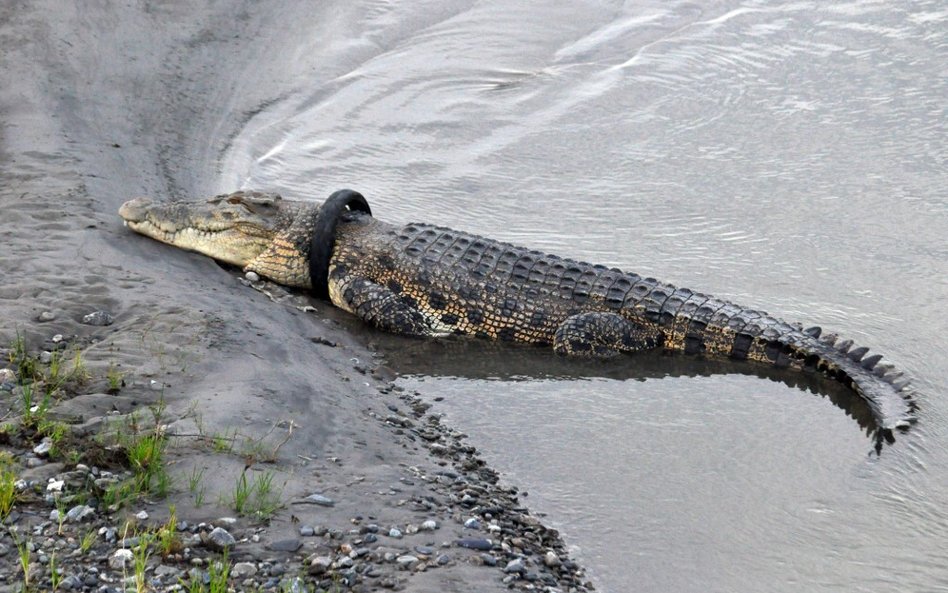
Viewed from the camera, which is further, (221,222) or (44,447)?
(221,222)

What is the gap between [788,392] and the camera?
24.3 ft

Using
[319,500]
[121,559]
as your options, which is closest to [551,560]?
[319,500]

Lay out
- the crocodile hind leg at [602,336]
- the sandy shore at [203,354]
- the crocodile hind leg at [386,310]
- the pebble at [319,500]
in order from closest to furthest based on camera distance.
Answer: the sandy shore at [203,354] < the pebble at [319,500] < the crocodile hind leg at [602,336] < the crocodile hind leg at [386,310]

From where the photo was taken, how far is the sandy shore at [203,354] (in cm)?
502

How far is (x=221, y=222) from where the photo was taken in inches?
A: 344

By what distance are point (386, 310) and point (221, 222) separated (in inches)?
59.6

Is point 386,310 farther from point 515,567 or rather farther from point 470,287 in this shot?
point 515,567

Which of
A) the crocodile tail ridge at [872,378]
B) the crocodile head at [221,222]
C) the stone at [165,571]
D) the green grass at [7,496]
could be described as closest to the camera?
the stone at [165,571]

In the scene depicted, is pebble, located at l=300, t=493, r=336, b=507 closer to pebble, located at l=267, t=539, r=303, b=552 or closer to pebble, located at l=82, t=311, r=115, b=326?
pebble, located at l=267, t=539, r=303, b=552

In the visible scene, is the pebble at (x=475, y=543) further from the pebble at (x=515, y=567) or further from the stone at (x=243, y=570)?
the stone at (x=243, y=570)

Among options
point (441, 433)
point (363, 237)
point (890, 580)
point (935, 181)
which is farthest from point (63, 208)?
point (935, 181)

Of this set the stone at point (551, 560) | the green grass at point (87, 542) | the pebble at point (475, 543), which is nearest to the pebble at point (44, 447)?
the green grass at point (87, 542)

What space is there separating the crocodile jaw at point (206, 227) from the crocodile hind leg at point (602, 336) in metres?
2.46

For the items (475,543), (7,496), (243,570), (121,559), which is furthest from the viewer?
(475,543)
